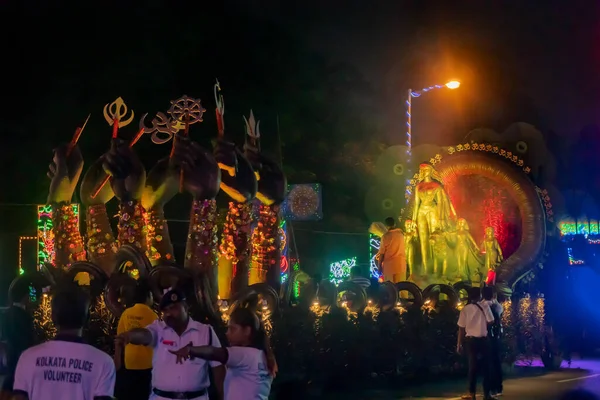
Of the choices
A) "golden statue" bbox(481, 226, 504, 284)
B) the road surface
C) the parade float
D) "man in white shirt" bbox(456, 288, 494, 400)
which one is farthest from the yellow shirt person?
"golden statue" bbox(481, 226, 504, 284)

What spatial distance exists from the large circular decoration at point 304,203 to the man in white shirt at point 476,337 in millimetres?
15867

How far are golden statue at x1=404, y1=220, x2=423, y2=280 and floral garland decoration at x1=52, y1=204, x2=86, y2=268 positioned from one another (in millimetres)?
9452

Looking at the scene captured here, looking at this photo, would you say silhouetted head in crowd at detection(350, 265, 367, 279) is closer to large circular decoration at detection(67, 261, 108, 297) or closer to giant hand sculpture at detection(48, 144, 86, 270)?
giant hand sculpture at detection(48, 144, 86, 270)

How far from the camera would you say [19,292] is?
13.5m

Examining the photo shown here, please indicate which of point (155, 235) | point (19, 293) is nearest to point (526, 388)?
point (155, 235)


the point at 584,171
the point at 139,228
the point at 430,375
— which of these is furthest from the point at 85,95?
the point at 584,171

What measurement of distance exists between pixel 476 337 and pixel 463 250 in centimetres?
957

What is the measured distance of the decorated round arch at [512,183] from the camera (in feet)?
75.9

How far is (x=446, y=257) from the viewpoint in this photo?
77.6 ft

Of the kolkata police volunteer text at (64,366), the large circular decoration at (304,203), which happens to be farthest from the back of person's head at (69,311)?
the large circular decoration at (304,203)

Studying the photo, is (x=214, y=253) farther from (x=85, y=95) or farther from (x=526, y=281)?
(x=85, y=95)

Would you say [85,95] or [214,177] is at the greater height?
[85,95]

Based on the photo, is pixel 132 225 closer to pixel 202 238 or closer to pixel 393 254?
pixel 202 238

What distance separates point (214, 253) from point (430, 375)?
4986mm
